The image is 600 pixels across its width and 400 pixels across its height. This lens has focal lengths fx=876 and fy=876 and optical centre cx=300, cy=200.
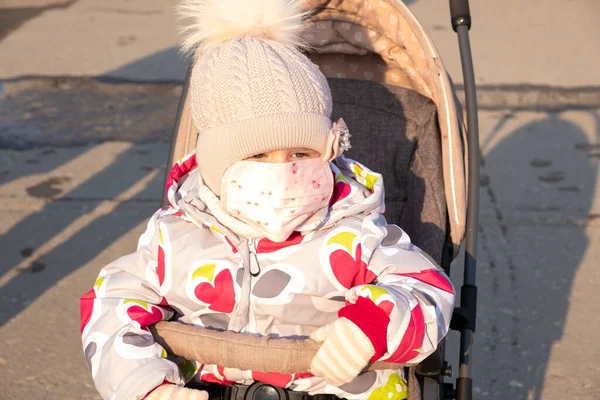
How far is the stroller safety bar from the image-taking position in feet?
6.46

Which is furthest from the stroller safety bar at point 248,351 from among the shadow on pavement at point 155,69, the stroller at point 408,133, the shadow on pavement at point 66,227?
the shadow on pavement at point 155,69

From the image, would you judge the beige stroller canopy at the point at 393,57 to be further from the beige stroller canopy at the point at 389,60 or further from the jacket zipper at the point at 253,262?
the jacket zipper at the point at 253,262

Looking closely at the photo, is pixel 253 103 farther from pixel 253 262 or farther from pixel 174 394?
pixel 174 394

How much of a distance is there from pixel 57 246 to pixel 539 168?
275cm

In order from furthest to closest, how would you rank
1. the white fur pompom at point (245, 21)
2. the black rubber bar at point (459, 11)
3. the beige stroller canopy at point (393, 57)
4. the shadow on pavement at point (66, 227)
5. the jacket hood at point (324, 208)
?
the shadow on pavement at point (66, 227) → the black rubber bar at point (459, 11) → the beige stroller canopy at point (393, 57) → the white fur pompom at point (245, 21) → the jacket hood at point (324, 208)

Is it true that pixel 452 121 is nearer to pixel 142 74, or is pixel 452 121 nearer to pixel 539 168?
pixel 539 168

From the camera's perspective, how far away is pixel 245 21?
2.29 m

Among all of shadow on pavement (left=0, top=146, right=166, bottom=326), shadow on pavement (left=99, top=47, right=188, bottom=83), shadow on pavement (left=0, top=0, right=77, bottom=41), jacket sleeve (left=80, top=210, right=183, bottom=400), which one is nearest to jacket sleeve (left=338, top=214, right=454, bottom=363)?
jacket sleeve (left=80, top=210, right=183, bottom=400)

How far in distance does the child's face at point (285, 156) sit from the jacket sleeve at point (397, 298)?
230mm

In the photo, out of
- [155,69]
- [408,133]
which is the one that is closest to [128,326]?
[408,133]

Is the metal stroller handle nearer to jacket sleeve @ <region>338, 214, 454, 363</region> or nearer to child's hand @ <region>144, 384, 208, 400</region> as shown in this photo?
jacket sleeve @ <region>338, 214, 454, 363</region>

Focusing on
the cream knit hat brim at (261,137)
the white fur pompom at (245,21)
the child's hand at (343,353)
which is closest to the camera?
the child's hand at (343,353)

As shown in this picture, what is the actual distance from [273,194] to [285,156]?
11 cm

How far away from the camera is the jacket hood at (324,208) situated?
7.09 ft
